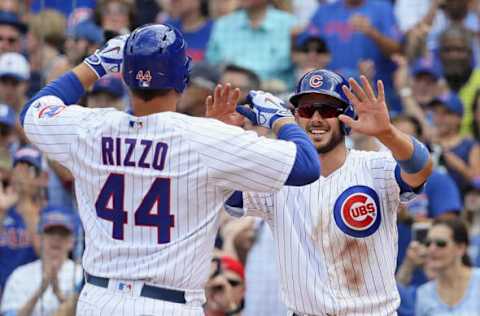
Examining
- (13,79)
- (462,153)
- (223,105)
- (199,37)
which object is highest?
(199,37)

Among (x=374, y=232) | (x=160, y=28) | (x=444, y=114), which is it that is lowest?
(x=374, y=232)

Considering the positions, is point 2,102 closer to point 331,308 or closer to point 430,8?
point 430,8

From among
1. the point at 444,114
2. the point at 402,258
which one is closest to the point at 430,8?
the point at 444,114

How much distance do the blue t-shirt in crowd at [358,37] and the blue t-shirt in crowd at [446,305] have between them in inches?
93.6

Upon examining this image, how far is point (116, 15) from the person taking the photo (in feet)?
28.6

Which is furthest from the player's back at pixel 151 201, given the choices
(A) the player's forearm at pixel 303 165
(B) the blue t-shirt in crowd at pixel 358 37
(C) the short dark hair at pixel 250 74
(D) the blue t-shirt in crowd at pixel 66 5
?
(D) the blue t-shirt in crowd at pixel 66 5

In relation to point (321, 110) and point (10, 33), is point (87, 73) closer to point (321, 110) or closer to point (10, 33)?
point (321, 110)

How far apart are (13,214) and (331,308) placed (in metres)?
3.55

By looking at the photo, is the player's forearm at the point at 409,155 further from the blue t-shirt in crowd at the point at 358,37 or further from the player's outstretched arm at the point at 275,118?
the blue t-shirt in crowd at the point at 358,37

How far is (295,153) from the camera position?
4.14m

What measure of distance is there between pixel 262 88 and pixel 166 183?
4513mm

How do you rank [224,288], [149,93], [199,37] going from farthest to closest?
[199,37] < [224,288] < [149,93]

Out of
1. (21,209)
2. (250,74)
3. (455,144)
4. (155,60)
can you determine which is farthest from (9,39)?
(155,60)

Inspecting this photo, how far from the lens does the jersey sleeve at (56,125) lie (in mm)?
4332
